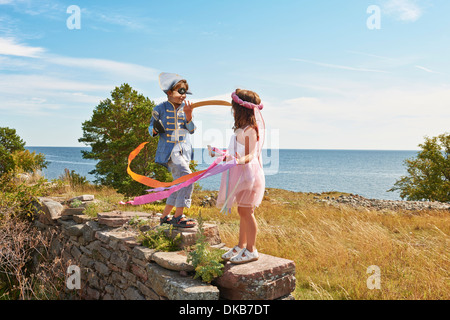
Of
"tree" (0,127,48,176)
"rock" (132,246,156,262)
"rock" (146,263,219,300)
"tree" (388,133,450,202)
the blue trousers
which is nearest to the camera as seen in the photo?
"rock" (146,263,219,300)

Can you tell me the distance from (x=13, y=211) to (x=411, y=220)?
10.7 metres

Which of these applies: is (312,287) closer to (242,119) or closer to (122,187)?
(242,119)

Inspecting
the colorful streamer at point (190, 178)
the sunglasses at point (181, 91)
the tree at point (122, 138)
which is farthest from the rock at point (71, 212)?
the sunglasses at point (181, 91)

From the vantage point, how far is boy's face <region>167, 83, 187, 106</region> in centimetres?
455

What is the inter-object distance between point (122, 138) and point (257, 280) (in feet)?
26.3

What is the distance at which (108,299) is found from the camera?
5.06 meters

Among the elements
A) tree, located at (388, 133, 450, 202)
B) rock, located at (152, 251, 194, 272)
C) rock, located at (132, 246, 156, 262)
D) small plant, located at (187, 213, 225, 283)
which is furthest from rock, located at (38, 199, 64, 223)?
tree, located at (388, 133, 450, 202)

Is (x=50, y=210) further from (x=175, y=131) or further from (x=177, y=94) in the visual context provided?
(x=177, y=94)

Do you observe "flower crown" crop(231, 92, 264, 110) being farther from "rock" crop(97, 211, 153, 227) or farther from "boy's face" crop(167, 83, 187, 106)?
"rock" crop(97, 211, 153, 227)

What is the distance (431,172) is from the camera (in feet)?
60.3

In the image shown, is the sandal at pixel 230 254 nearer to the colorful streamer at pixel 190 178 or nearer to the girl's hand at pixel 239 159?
the colorful streamer at pixel 190 178

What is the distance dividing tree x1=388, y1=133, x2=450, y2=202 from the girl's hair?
1798 centimetres

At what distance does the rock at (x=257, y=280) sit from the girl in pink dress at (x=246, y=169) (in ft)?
0.56
